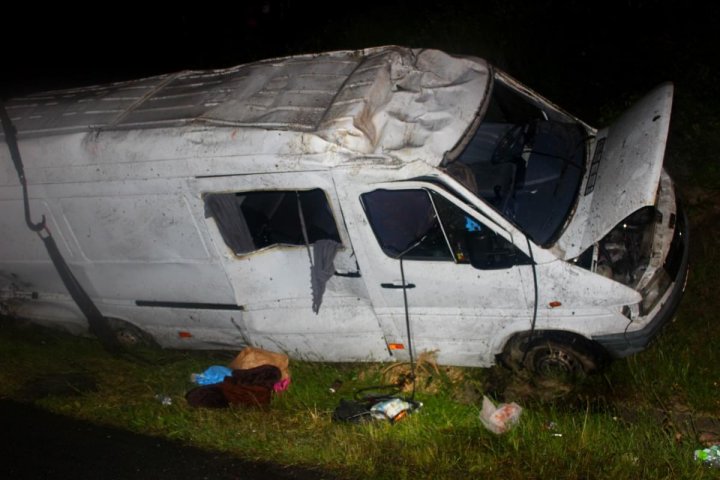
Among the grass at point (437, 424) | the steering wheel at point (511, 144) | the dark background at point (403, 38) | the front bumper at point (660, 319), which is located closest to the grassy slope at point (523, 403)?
the grass at point (437, 424)

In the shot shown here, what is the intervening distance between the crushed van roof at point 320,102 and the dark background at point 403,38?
385cm

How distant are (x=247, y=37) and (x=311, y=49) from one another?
194cm

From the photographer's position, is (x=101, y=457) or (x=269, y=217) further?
(x=269, y=217)

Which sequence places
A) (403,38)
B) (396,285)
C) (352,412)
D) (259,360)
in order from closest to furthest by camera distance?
(396,285) → (352,412) → (259,360) → (403,38)

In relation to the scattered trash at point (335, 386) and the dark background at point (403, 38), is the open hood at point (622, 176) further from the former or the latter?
the dark background at point (403, 38)

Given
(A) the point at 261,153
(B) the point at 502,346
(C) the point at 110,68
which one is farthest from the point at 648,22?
(C) the point at 110,68

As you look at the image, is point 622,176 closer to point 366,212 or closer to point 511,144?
point 511,144

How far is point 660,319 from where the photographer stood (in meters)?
4.42

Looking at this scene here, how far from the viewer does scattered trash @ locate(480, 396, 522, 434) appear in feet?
14.6

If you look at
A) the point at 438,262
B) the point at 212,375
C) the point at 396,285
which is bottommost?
the point at 212,375

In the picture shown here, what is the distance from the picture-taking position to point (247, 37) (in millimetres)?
12312

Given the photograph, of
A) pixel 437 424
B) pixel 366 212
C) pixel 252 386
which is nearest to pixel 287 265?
pixel 366 212

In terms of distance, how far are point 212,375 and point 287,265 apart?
4.50ft

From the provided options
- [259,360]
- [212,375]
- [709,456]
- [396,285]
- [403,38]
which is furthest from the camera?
[403,38]
